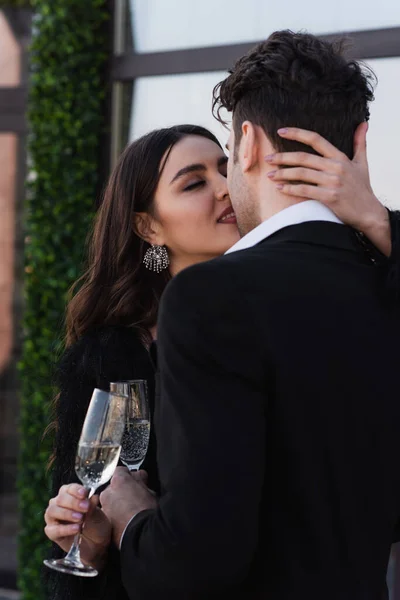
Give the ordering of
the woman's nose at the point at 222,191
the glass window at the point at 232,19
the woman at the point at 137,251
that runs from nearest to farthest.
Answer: the woman at the point at 137,251 → the woman's nose at the point at 222,191 → the glass window at the point at 232,19

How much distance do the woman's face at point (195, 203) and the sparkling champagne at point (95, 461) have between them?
39.0 inches

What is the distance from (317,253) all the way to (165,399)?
0.36m

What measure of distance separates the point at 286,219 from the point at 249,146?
0.16 m

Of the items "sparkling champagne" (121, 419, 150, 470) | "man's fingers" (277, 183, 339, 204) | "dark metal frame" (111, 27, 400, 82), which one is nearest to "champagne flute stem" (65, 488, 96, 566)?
"sparkling champagne" (121, 419, 150, 470)

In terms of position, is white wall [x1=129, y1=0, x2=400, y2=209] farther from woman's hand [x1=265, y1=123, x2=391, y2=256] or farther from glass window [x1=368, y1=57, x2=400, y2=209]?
woman's hand [x1=265, y1=123, x2=391, y2=256]

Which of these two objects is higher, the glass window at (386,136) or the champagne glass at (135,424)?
the glass window at (386,136)

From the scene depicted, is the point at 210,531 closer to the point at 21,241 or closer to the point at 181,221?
the point at 181,221

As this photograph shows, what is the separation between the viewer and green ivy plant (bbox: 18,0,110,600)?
15.2 ft

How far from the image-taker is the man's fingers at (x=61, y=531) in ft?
5.67

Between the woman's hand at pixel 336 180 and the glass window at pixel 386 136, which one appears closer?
the woman's hand at pixel 336 180

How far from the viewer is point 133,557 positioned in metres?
1.50

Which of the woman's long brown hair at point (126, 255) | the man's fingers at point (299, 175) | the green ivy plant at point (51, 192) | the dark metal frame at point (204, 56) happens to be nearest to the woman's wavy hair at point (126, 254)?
the woman's long brown hair at point (126, 255)

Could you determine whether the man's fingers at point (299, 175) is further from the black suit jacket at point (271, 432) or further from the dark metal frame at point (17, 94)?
the dark metal frame at point (17, 94)

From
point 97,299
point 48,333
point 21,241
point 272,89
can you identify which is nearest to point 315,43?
point 272,89
